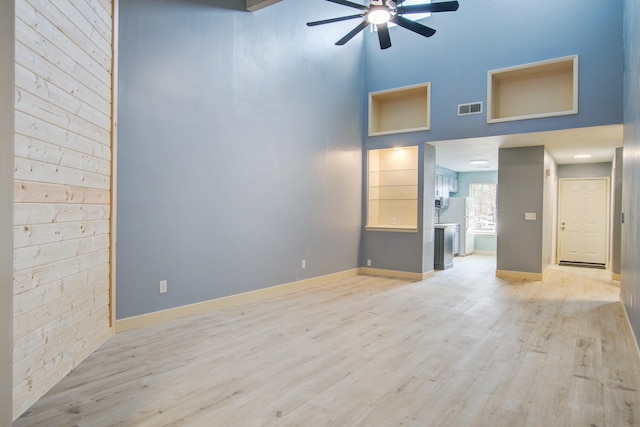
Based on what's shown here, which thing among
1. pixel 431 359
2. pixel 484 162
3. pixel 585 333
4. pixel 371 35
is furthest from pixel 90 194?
pixel 484 162

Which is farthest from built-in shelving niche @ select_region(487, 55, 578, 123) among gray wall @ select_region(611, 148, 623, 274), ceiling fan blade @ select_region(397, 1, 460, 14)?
ceiling fan blade @ select_region(397, 1, 460, 14)

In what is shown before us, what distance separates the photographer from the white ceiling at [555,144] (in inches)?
223

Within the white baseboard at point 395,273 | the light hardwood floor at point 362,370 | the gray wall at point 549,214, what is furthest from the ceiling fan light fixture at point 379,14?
the gray wall at point 549,214

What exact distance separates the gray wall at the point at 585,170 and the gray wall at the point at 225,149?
5.93 meters

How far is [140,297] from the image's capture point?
378cm

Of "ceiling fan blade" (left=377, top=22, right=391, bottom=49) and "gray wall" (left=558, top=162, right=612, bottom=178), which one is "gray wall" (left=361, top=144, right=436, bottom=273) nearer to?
"ceiling fan blade" (left=377, top=22, right=391, bottom=49)

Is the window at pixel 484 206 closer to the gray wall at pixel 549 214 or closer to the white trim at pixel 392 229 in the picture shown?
the gray wall at pixel 549 214

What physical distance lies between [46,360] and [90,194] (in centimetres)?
125

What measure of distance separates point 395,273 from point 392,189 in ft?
5.29

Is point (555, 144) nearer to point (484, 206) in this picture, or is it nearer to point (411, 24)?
point (411, 24)

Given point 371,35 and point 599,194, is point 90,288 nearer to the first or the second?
point 371,35

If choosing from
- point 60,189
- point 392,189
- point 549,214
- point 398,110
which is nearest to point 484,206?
point 549,214

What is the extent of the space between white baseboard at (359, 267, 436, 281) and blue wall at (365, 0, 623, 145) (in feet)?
7.83

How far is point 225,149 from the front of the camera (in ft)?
15.0
